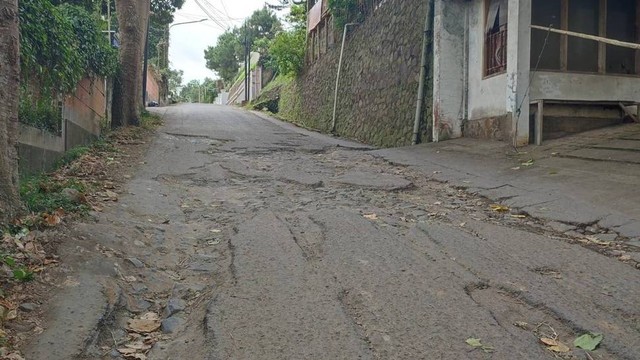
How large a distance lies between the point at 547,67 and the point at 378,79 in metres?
5.82

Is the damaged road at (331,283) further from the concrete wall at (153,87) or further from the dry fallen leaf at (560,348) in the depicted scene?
the concrete wall at (153,87)

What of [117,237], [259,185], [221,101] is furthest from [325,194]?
[221,101]

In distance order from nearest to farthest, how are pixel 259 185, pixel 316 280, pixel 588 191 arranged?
pixel 316 280, pixel 588 191, pixel 259 185

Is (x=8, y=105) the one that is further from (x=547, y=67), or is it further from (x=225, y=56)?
(x=225, y=56)

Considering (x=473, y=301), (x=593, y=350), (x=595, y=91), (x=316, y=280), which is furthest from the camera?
(x=595, y=91)

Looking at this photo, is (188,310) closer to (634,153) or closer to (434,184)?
(434,184)

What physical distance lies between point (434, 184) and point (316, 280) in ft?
13.3

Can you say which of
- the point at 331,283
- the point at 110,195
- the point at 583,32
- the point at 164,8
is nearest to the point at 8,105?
the point at 110,195

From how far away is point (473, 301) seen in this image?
3346 millimetres

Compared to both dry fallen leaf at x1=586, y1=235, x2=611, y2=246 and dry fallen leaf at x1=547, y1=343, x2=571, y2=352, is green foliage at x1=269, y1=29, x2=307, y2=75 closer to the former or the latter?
dry fallen leaf at x1=586, y1=235, x2=611, y2=246

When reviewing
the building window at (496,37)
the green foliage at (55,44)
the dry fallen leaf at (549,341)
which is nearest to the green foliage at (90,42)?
the green foliage at (55,44)

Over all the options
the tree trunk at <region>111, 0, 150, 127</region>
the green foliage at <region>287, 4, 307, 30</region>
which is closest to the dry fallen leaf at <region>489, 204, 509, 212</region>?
the tree trunk at <region>111, 0, 150, 127</region>

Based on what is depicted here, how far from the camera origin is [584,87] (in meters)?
9.36

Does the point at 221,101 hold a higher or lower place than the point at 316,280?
higher
